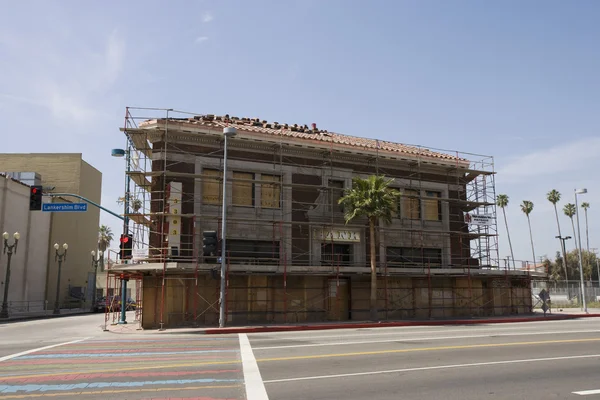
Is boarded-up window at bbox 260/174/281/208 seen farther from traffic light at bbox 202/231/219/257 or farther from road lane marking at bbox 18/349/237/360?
road lane marking at bbox 18/349/237/360

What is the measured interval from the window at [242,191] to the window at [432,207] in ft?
38.9

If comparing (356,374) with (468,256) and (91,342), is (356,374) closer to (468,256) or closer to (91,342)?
(91,342)

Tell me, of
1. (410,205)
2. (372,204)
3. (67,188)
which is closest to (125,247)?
(372,204)

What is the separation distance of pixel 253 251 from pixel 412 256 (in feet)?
34.2

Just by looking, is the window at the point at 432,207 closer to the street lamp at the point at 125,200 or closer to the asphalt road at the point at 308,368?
the asphalt road at the point at 308,368

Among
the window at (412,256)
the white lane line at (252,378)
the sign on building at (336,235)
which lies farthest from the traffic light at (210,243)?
the window at (412,256)

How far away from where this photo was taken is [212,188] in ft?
90.2

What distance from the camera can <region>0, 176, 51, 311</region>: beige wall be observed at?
4344 centimetres

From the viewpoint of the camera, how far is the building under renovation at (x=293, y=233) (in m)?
25.6

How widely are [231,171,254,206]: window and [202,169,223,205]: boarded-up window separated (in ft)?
2.58

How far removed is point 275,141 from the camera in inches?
1107

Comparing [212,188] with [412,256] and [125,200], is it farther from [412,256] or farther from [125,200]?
[412,256]

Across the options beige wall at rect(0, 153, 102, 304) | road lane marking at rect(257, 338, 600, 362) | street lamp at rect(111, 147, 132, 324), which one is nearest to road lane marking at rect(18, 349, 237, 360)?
road lane marking at rect(257, 338, 600, 362)

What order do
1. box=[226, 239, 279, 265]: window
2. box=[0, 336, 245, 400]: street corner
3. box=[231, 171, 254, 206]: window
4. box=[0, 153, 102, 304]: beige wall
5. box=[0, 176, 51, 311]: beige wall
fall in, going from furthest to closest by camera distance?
box=[0, 153, 102, 304]: beige wall < box=[0, 176, 51, 311]: beige wall < box=[231, 171, 254, 206]: window < box=[226, 239, 279, 265]: window < box=[0, 336, 245, 400]: street corner
